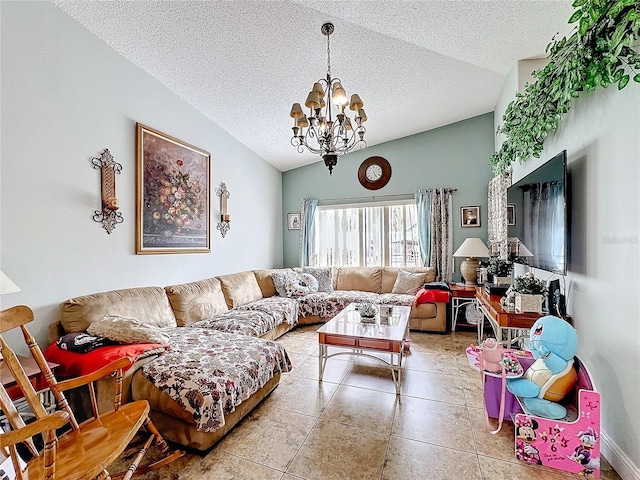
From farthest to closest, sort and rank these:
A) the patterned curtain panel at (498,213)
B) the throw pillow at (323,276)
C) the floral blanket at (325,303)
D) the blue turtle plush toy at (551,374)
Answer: the throw pillow at (323,276), the floral blanket at (325,303), the patterned curtain panel at (498,213), the blue turtle plush toy at (551,374)

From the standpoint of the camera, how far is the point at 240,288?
12.6 feet

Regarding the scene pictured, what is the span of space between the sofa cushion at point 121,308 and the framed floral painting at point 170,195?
45cm

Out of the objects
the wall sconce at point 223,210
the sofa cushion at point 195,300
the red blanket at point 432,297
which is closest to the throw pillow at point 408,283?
the red blanket at point 432,297

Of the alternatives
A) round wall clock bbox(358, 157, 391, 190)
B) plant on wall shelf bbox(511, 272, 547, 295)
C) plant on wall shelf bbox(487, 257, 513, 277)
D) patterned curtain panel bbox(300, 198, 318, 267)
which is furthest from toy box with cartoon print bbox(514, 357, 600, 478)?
patterned curtain panel bbox(300, 198, 318, 267)

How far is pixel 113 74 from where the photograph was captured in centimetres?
259

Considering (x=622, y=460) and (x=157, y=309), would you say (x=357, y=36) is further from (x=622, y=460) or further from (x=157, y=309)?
(x=622, y=460)

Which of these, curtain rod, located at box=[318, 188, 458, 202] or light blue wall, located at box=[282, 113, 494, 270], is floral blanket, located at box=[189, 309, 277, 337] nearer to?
curtain rod, located at box=[318, 188, 458, 202]

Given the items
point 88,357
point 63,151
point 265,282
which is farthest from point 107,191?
point 265,282

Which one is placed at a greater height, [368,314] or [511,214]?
[511,214]

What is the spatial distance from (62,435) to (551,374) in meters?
2.58

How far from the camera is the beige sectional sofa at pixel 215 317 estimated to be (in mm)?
1776

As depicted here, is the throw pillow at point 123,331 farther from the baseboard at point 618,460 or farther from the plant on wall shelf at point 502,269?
the plant on wall shelf at point 502,269

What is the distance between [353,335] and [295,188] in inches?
146

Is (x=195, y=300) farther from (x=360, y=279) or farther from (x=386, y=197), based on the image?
(x=386, y=197)
